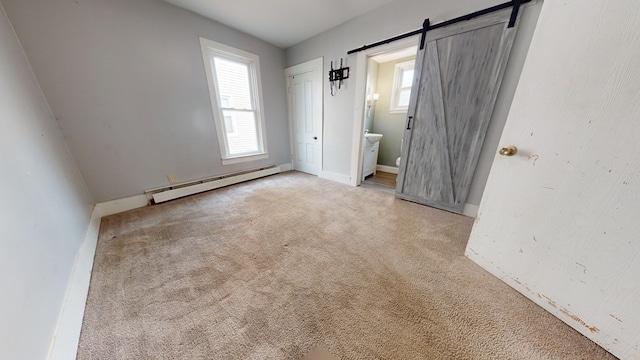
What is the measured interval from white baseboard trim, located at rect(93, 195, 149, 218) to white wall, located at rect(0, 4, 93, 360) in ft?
1.17

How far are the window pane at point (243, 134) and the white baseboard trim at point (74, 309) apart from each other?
204 centimetres

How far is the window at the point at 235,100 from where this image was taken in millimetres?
2674

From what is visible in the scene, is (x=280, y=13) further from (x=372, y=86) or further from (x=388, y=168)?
(x=388, y=168)

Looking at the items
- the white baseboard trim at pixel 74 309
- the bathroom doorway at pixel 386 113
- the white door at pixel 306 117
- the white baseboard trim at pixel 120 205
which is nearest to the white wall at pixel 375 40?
the white door at pixel 306 117

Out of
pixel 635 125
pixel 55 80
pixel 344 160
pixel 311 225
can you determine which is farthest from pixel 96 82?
pixel 635 125

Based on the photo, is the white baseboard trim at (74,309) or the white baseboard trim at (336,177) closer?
the white baseboard trim at (74,309)

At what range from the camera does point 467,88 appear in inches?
73.7

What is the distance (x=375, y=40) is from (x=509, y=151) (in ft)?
6.96

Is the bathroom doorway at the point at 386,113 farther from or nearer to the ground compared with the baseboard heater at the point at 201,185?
farther from the ground

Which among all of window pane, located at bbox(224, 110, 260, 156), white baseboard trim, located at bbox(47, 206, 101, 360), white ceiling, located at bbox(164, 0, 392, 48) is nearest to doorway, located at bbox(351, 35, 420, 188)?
white ceiling, located at bbox(164, 0, 392, 48)

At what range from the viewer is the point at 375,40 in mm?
2371

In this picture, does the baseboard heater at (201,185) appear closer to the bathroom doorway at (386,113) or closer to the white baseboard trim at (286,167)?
the white baseboard trim at (286,167)

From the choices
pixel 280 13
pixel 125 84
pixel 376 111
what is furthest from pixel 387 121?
pixel 125 84

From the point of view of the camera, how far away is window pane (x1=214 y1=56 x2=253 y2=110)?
9.16ft
